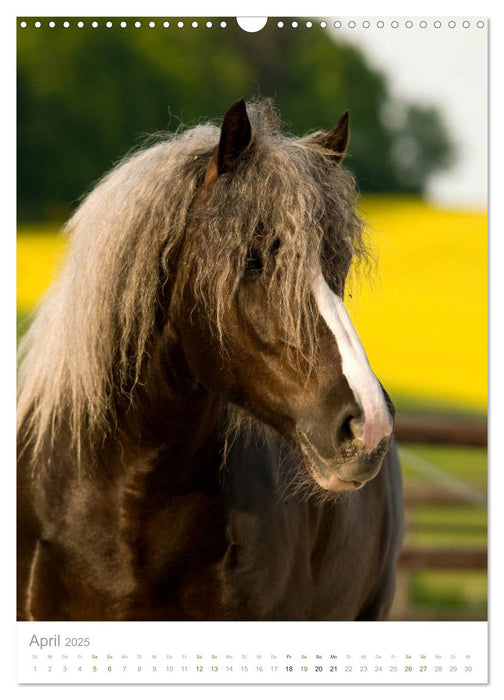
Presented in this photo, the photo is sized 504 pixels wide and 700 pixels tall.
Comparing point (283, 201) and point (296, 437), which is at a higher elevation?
point (283, 201)

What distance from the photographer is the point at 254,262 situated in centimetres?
230

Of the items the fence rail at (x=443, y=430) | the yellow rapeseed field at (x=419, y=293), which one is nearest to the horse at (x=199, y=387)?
the yellow rapeseed field at (x=419, y=293)

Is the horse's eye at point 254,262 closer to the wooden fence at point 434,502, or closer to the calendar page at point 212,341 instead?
the calendar page at point 212,341

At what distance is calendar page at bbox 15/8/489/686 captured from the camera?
90.5 inches

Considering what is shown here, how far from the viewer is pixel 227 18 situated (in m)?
2.70

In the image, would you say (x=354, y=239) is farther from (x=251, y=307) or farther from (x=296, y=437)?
(x=296, y=437)

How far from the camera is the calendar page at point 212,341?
2.30m

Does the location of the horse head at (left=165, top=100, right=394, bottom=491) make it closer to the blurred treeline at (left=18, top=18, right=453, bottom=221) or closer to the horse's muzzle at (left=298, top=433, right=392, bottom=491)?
the horse's muzzle at (left=298, top=433, right=392, bottom=491)

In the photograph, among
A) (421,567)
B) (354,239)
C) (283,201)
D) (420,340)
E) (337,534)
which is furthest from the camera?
(421,567)

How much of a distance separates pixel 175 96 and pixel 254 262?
127 centimetres

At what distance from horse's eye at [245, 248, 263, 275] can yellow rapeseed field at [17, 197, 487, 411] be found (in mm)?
364

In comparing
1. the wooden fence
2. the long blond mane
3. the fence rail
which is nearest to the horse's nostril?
the long blond mane

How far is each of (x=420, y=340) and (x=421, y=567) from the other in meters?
2.98
